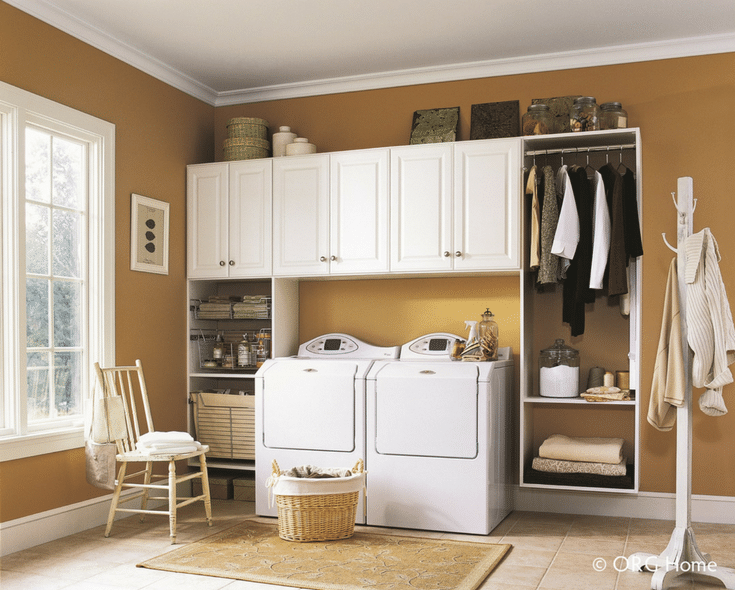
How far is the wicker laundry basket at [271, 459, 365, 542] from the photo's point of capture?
3.63m

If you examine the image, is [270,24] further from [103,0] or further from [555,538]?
[555,538]

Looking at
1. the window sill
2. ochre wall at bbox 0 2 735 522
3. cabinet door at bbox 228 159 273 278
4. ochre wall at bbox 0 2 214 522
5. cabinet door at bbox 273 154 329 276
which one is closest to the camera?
the window sill

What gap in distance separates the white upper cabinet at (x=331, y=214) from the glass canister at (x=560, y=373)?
1.10 metres

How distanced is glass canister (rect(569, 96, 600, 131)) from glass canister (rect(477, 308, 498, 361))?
1.16m

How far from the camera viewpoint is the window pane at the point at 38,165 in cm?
372

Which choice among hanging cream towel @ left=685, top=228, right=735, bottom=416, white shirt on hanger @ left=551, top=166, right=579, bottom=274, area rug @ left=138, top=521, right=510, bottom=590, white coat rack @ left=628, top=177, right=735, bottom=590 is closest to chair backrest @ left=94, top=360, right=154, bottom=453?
area rug @ left=138, top=521, right=510, bottom=590

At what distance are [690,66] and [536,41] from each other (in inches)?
35.2

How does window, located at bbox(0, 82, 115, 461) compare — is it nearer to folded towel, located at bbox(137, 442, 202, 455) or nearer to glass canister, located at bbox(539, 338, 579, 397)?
folded towel, located at bbox(137, 442, 202, 455)

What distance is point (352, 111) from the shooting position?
193 inches

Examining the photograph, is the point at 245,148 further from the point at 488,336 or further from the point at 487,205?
the point at 488,336

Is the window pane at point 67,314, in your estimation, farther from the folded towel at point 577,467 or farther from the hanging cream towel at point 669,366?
the hanging cream towel at point 669,366

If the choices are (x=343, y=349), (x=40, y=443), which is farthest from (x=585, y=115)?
(x=40, y=443)

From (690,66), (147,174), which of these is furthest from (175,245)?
(690,66)

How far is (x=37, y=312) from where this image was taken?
3760 millimetres
